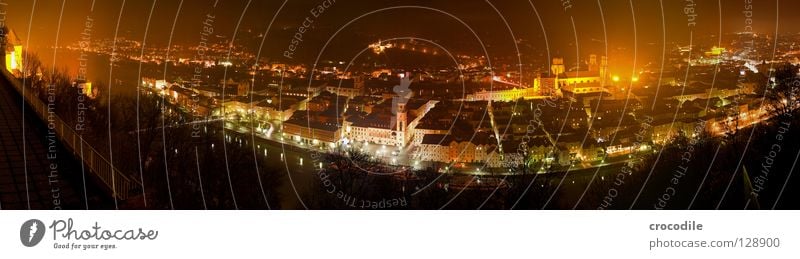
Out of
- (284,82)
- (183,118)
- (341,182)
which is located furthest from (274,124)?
(341,182)

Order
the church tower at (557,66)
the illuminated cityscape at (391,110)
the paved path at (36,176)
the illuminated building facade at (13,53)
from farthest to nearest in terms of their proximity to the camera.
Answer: the church tower at (557,66)
the illuminated building facade at (13,53)
the illuminated cityscape at (391,110)
the paved path at (36,176)

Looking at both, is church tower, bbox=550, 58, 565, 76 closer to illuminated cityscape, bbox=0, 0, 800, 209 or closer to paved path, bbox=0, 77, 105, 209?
illuminated cityscape, bbox=0, 0, 800, 209

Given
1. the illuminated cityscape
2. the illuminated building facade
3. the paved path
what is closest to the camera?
the paved path

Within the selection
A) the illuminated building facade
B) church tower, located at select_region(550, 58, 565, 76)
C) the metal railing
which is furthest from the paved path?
church tower, located at select_region(550, 58, 565, 76)

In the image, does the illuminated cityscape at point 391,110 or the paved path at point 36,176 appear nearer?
the paved path at point 36,176

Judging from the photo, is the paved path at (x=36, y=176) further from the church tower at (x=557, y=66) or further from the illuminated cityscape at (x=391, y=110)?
the church tower at (x=557, y=66)

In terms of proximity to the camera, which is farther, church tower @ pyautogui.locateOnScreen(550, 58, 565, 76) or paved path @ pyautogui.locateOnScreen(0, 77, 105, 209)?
church tower @ pyautogui.locateOnScreen(550, 58, 565, 76)

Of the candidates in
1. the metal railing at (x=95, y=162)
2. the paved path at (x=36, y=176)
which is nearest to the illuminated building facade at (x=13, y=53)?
the metal railing at (x=95, y=162)

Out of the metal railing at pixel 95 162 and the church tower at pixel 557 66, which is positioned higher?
the church tower at pixel 557 66
